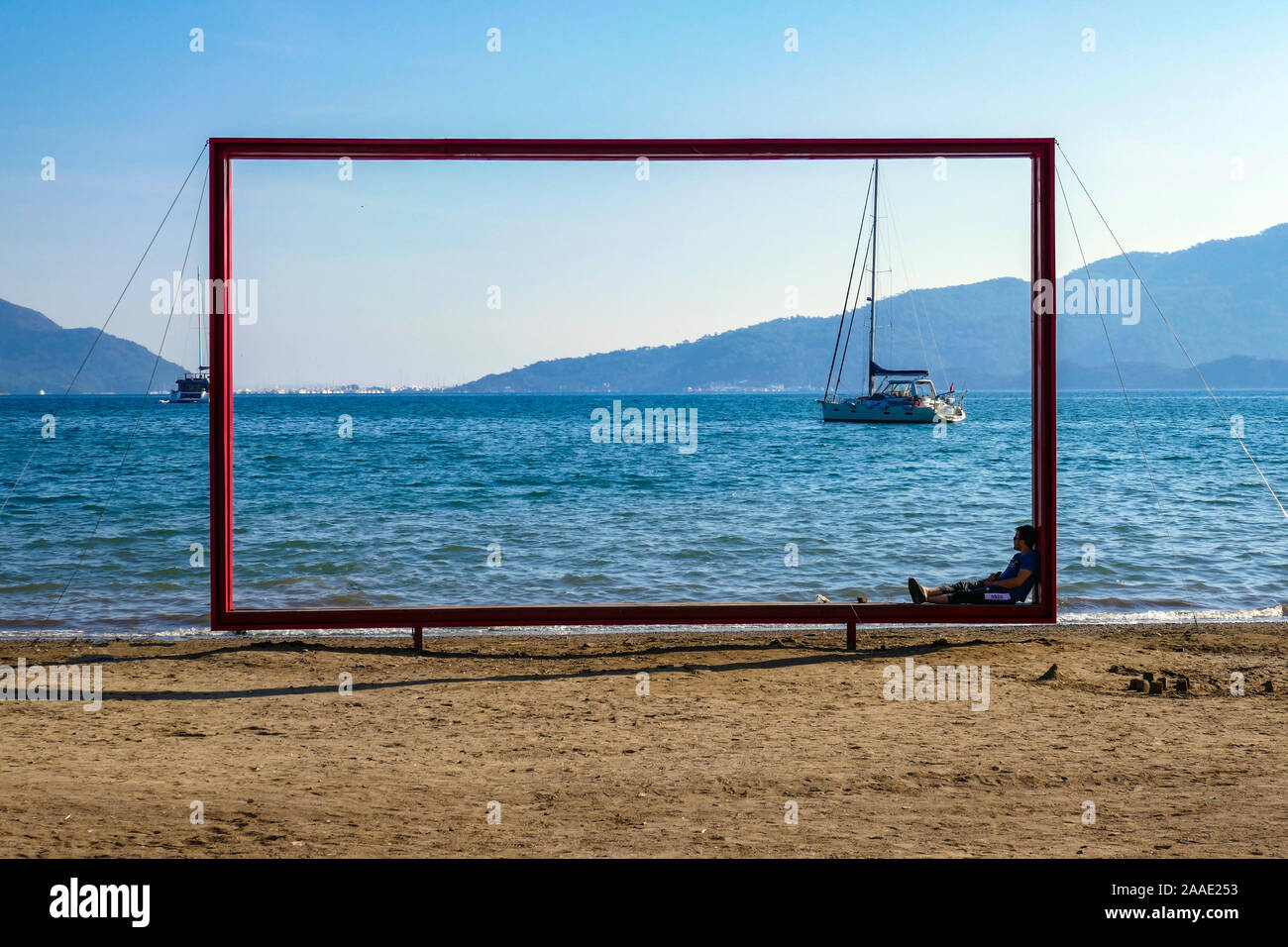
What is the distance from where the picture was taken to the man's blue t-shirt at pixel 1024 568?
7.98 metres

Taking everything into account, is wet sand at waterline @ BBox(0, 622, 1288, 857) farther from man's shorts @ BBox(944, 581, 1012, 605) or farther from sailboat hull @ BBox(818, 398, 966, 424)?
sailboat hull @ BBox(818, 398, 966, 424)

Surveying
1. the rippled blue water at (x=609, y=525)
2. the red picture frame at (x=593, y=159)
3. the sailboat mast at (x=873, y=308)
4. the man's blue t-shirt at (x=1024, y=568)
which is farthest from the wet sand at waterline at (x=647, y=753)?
the sailboat mast at (x=873, y=308)

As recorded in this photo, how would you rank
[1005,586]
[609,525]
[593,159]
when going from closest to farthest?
1. [593,159]
2. [1005,586]
3. [609,525]

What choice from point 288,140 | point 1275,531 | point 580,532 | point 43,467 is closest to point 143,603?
point 288,140

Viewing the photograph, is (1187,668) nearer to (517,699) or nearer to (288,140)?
(517,699)

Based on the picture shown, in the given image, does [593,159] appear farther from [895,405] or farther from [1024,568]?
[895,405]

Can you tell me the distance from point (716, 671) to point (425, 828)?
362 centimetres

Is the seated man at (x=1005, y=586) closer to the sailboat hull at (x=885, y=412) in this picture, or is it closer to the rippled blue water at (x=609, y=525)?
the rippled blue water at (x=609, y=525)

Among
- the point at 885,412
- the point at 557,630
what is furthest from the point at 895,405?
the point at 557,630

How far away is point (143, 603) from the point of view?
37.1ft

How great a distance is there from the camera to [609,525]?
68.2ft

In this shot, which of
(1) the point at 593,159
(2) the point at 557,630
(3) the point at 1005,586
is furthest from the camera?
(2) the point at 557,630

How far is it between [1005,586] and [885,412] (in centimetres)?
5108

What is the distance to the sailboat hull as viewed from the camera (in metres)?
57.6
